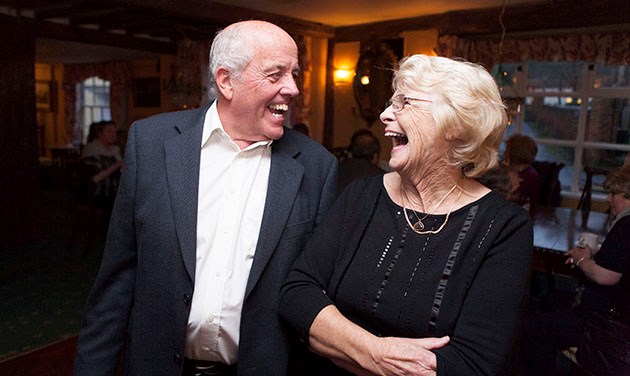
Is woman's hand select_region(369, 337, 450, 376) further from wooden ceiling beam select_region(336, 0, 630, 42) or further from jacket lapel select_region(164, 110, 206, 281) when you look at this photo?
wooden ceiling beam select_region(336, 0, 630, 42)

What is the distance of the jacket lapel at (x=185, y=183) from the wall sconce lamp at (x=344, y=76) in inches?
240

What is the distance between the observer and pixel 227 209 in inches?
51.4

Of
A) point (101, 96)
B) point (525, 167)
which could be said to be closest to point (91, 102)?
point (101, 96)

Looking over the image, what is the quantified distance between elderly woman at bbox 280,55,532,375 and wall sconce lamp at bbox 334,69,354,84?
6.16m

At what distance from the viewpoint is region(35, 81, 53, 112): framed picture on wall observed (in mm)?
11266

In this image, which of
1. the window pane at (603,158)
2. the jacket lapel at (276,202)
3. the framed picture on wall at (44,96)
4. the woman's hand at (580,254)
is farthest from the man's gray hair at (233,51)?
the framed picture on wall at (44,96)

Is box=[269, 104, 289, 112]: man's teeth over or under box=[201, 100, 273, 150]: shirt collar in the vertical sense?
over

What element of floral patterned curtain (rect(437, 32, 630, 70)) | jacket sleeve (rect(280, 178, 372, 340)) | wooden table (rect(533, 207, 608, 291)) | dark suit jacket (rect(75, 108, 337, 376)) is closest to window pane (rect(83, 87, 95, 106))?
floral patterned curtain (rect(437, 32, 630, 70))

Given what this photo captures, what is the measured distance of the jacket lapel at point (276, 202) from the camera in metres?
1.25

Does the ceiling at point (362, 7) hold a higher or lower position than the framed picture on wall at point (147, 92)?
higher

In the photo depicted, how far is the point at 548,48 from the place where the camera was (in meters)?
5.75

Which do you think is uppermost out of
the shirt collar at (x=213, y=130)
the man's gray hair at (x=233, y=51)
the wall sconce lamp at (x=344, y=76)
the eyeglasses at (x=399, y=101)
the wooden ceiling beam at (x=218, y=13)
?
the wooden ceiling beam at (x=218, y=13)

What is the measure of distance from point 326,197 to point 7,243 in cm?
518

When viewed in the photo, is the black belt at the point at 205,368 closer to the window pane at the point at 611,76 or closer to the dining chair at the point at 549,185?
the dining chair at the point at 549,185
